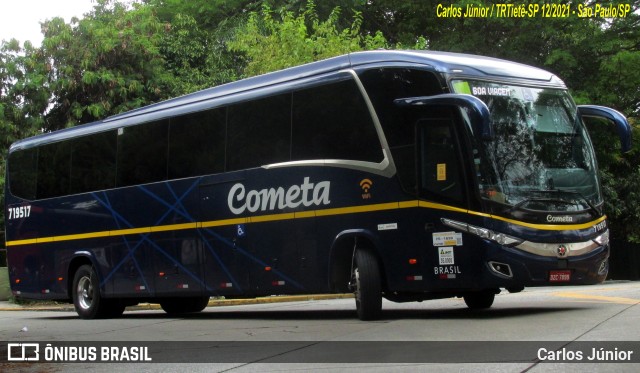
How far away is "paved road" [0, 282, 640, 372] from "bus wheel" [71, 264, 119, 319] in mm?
1181

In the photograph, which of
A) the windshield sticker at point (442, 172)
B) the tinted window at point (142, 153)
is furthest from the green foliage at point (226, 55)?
the windshield sticker at point (442, 172)

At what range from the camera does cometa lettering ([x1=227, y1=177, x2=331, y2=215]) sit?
47.4 feet

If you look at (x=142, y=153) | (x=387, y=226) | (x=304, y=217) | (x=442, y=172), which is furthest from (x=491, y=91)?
(x=142, y=153)

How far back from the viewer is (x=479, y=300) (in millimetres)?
15664

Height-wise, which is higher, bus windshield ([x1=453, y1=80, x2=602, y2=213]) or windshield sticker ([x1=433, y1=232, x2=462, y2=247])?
bus windshield ([x1=453, y1=80, x2=602, y2=213])

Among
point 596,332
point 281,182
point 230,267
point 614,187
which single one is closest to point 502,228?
point 596,332

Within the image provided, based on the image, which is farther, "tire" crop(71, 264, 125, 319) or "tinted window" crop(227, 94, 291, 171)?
"tire" crop(71, 264, 125, 319)

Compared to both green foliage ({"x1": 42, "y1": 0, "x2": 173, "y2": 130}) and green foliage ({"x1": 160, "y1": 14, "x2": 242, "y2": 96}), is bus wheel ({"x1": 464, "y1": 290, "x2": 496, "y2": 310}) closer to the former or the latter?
Answer: green foliage ({"x1": 42, "y1": 0, "x2": 173, "y2": 130})

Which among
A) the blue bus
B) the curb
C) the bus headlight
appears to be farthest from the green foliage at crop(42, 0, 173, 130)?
the bus headlight

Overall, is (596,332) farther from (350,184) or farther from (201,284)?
(201,284)

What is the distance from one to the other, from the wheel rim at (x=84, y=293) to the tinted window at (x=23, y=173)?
2.30m

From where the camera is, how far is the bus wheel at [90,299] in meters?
19.1

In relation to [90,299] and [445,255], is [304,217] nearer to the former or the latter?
[445,255]

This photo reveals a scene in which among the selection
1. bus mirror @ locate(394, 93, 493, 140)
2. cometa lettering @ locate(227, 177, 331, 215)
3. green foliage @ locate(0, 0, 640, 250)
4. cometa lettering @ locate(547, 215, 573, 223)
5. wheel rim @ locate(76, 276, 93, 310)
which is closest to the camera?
bus mirror @ locate(394, 93, 493, 140)
